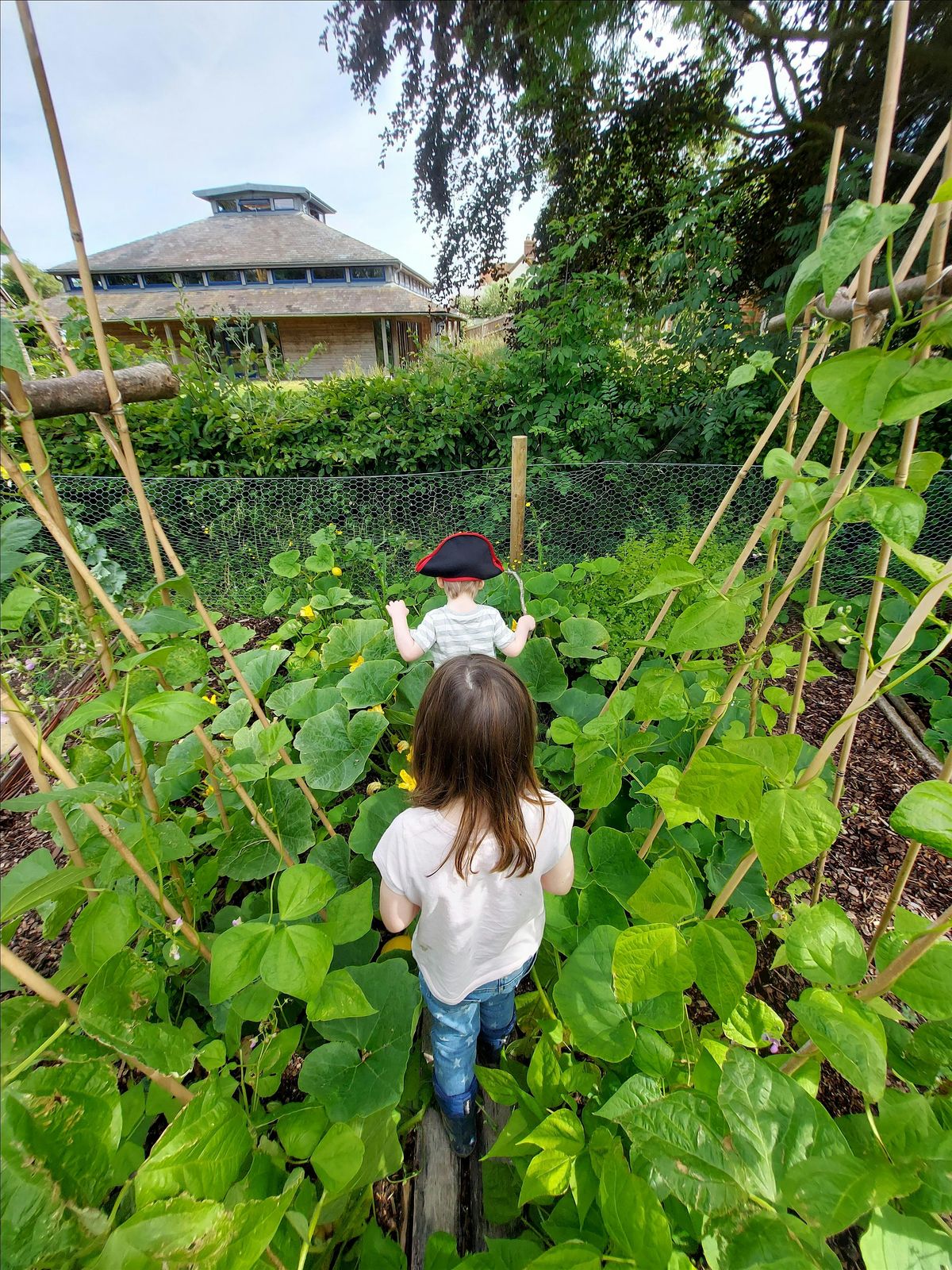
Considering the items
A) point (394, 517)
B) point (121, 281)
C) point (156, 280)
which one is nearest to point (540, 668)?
point (394, 517)

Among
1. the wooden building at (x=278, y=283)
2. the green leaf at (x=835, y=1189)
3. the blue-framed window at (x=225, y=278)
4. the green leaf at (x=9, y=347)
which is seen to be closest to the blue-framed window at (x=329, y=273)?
the wooden building at (x=278, y=283)

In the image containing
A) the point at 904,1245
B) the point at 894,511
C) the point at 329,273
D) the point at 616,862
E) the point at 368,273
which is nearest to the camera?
the point at 904,1245

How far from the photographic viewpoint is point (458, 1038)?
112cm

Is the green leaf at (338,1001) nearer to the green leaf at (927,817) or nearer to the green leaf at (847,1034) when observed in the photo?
the green leaf at (847,1034)

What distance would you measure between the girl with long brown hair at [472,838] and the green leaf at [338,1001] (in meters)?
0.12

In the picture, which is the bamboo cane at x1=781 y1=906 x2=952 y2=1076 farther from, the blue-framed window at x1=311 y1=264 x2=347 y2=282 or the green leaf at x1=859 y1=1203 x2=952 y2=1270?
the blue-framed window at x1=311 y1=264 x2=347 y2=282

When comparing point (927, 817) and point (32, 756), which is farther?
point (32, 756)

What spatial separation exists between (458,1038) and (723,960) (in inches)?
27.0

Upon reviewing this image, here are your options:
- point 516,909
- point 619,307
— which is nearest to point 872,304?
point 516,909

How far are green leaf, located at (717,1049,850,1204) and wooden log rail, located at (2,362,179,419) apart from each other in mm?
1197

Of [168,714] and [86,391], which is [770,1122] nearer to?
[168,714]

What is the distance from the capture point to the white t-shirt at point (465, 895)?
0.94 meters

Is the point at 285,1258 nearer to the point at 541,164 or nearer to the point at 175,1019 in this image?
the point at 175,1019

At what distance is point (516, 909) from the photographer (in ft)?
3.35
